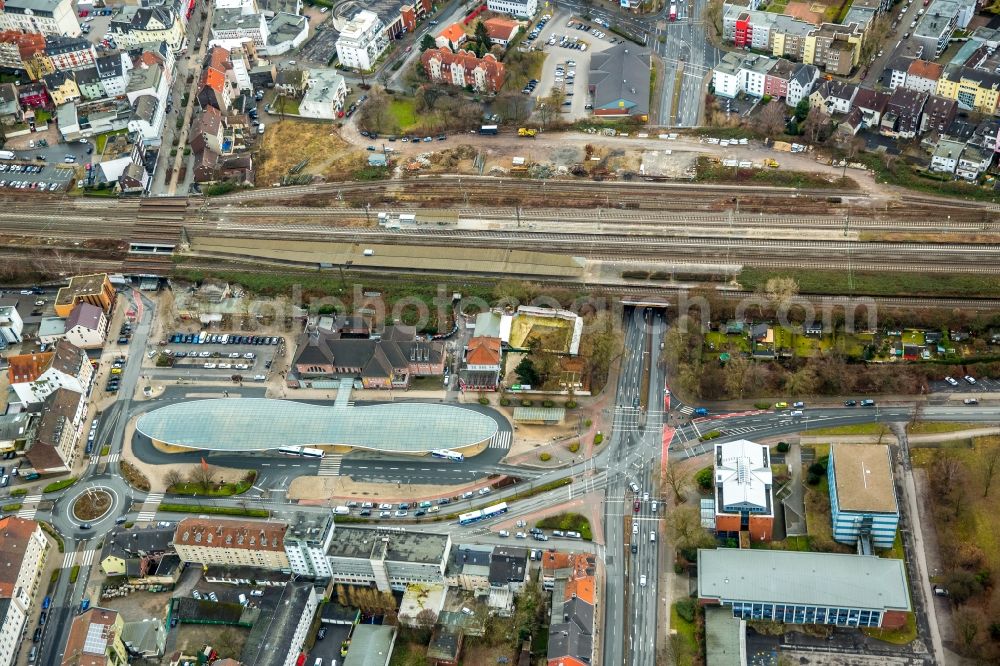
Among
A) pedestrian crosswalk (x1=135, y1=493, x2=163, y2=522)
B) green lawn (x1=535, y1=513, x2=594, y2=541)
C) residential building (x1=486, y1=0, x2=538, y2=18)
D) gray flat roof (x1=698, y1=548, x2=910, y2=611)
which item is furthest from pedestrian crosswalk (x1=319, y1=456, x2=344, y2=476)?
residential building (x1=486, y1=0, x2=538, y2=18)

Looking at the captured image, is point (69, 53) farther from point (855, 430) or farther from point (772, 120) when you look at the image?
point (855, 430)

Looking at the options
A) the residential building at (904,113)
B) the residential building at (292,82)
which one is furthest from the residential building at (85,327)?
the residential building at (904,113)

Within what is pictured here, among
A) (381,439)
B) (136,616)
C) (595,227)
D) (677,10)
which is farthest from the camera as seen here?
(677,10)

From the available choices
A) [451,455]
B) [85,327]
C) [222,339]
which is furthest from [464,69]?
[451,455]

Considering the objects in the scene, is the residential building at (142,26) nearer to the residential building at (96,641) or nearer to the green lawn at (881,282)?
the green lawn at (881,282)

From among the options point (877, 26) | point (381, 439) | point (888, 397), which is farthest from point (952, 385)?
point (877, 26)

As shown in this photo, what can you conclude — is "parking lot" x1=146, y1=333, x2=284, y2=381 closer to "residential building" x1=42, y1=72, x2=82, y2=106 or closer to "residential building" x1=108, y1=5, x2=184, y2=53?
"residential building" x1=42, y1=72, x2=82, y2=106

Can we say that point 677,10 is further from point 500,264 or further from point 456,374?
point 456,374
